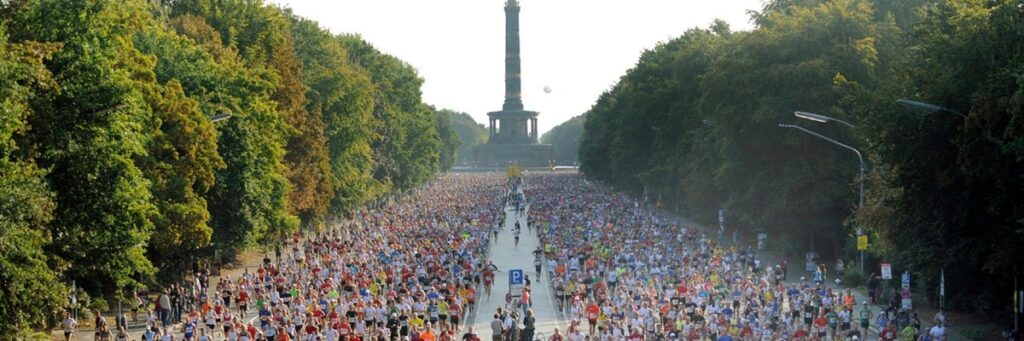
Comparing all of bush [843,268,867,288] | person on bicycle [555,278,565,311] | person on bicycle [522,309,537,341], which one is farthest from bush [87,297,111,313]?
bush [843,268,867,288]

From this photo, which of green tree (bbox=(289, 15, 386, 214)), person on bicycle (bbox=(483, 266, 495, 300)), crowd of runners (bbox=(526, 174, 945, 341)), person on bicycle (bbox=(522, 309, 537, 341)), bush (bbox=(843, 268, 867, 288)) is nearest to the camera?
person on bicycle (bbox=(522, 309, 537, 341))

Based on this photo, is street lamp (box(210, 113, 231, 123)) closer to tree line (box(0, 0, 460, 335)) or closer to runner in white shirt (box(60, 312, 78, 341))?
tree line (box(0, 0, 460, 335))

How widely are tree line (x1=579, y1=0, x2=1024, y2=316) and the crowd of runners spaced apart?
7.26 ft

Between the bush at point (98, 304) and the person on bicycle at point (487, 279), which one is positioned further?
the person on bicycle at point (487, 279)

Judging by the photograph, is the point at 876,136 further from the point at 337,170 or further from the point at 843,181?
the point at 337,170

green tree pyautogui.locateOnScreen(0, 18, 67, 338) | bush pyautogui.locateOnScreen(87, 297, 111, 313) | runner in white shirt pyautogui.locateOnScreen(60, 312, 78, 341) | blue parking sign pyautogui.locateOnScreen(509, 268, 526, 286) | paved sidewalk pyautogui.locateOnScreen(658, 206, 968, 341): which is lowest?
paved sidewalk pyautogui.locateOnScreen(658, 206, 968, 341)

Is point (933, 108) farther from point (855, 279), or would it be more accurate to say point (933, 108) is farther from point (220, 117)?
point (220, 117)

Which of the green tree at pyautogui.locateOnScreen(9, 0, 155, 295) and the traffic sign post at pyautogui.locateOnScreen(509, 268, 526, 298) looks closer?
the green tree at pyautogui.locateOnScreen(9, 0, 155, 295)

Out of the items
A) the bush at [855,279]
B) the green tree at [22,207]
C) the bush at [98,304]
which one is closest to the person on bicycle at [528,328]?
the green tree at [22,207]

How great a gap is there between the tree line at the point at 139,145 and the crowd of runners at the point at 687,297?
1123 centimetres

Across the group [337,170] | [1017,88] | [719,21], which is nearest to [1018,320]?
[1017,88]

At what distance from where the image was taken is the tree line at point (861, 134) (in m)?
34.0

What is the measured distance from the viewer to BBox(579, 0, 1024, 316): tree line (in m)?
34.0

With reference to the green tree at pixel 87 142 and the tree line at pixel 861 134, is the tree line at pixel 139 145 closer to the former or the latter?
the green tree at pixel 87 142
